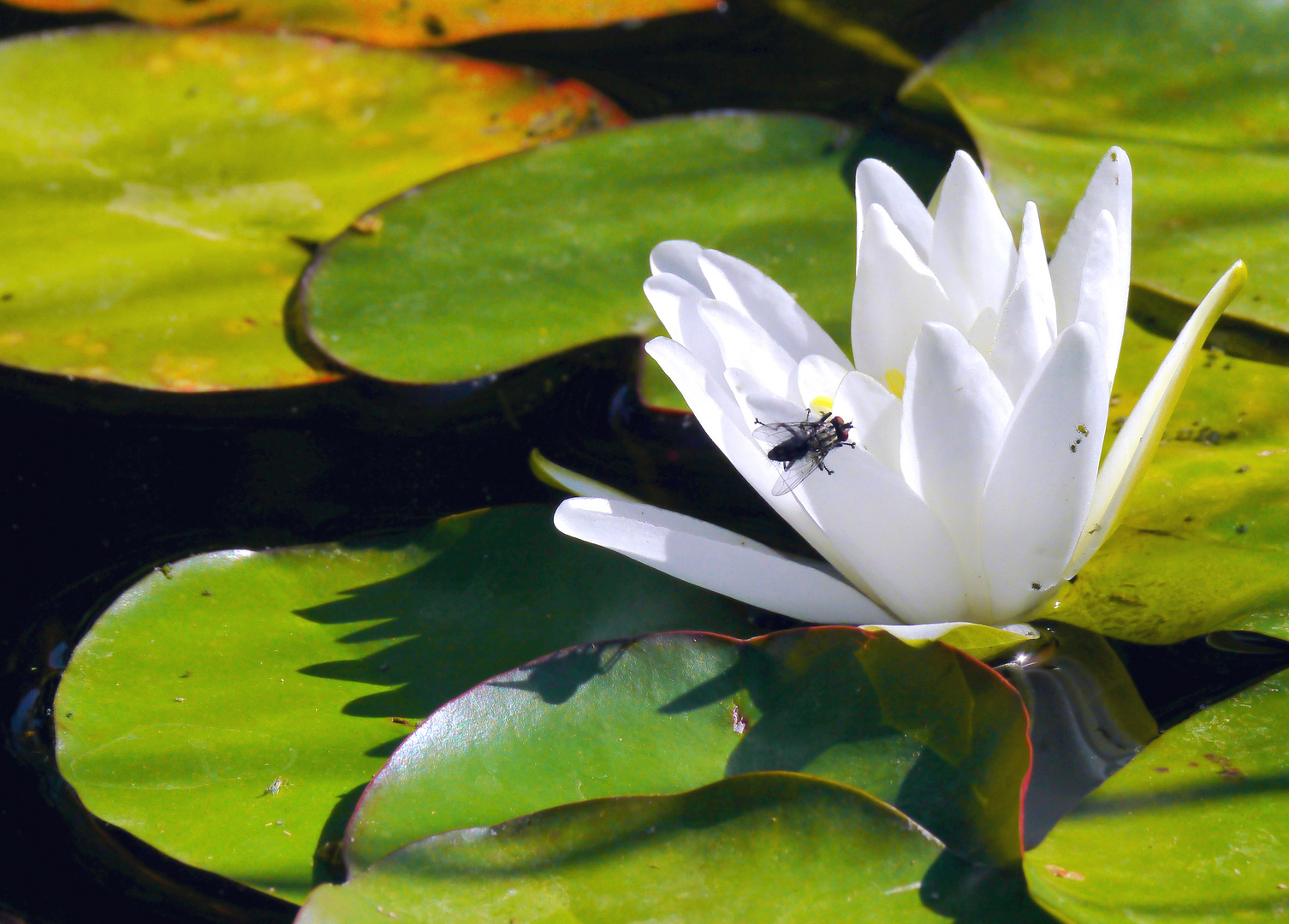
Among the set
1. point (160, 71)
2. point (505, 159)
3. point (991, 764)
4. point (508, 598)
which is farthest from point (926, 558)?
point (160, 71)

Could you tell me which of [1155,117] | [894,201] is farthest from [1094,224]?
[1155,117]

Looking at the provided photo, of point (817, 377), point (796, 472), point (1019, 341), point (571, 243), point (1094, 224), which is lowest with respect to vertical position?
point (571, 243)

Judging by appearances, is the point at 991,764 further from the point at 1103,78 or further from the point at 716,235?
the point at 1103,78

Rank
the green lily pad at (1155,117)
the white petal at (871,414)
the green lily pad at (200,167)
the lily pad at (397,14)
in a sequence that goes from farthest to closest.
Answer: the lily pad at (397,14)
the green lily pad at (200,167)
the green lily pad at (1155,117)
the white petal at (871,414)

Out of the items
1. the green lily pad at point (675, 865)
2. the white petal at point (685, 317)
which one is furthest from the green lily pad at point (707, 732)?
the white petal at point (685, 317)

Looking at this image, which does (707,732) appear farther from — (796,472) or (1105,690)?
(1105,690)

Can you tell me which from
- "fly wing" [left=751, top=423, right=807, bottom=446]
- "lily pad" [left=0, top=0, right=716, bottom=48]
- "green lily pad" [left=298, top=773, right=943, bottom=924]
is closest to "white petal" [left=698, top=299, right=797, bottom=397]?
"fly wing" [left=751, top=423, right=807, bottom=446]

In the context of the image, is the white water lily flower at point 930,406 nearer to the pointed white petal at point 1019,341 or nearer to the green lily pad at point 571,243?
the pointed white petal at point 1019,341
